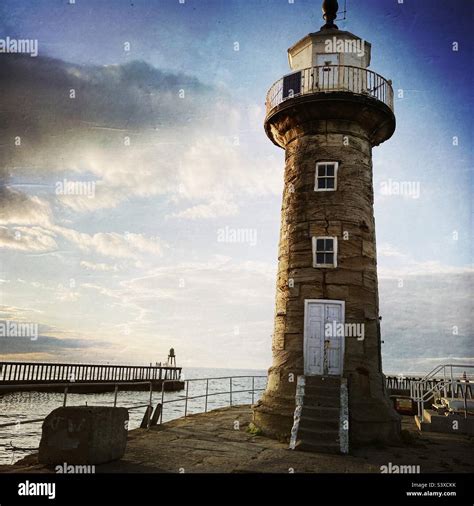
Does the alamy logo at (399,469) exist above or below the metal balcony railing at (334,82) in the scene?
below

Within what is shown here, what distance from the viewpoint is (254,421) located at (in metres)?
12.2

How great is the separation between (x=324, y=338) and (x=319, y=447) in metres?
3.13

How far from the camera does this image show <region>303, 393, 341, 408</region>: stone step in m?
11.0

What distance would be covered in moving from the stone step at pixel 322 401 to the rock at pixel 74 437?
17.9 ft

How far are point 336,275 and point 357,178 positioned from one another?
10.1 ft

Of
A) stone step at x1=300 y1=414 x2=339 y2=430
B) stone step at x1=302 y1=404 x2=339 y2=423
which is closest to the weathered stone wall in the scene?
stone step at x1=302 y1=404 x2=339 y2=423

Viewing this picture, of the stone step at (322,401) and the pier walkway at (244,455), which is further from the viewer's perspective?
the stone step at (322,401)

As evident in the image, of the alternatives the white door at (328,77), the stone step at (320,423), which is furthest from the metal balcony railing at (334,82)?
the stone step at (320,423)

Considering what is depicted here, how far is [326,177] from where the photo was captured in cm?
1306

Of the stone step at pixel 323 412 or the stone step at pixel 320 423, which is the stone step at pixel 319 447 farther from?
the stone step at pixel 323 412

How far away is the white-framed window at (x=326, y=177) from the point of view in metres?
13.0
